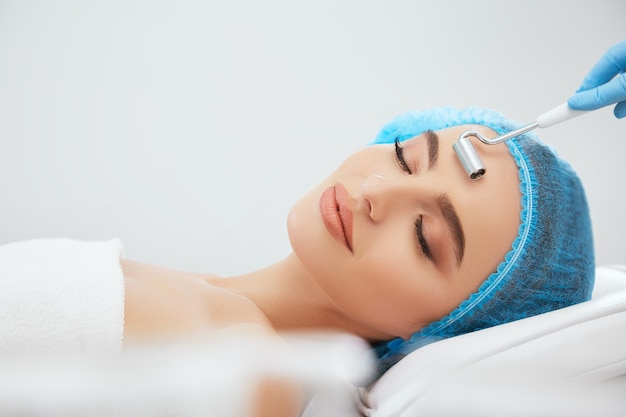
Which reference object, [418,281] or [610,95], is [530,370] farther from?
[610,95]

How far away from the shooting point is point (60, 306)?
0.89 meters

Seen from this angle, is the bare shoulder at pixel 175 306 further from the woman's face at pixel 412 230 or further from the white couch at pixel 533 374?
the white couch at pixel 533 374

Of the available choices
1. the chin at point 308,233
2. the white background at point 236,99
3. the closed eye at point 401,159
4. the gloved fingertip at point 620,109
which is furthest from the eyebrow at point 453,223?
the white background at point 236,99

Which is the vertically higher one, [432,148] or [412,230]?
[432,148]

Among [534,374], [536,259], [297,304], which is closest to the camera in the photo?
[534,374]

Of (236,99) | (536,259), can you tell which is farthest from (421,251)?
(236,99)

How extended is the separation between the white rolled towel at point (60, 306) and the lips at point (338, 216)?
0.38 meters

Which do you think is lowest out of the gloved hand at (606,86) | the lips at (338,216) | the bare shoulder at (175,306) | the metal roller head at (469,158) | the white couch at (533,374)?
the white couch at (533,374)

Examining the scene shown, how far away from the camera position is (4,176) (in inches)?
63.2

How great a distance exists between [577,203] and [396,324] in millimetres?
Result: 435

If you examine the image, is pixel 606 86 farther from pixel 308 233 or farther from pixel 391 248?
pixel 308 233

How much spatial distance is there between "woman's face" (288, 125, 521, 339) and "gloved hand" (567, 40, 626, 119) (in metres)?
0.17

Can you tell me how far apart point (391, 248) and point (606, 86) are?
45 cm

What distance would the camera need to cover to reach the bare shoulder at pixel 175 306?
0.95 m
